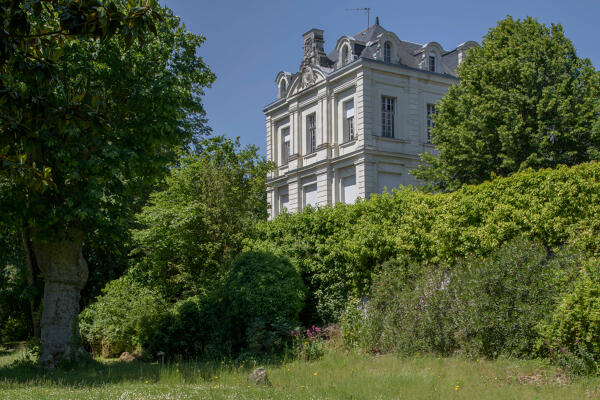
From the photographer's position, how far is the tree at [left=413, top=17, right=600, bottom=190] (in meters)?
20.5

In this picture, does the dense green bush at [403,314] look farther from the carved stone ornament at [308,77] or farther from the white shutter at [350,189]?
the carved stone ornament at [308,77]

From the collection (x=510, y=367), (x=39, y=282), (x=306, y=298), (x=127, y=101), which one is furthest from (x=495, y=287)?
(x=39, y=282)

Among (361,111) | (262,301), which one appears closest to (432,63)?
(361,111)

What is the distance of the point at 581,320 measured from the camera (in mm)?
9148

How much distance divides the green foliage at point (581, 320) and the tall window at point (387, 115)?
24675mm

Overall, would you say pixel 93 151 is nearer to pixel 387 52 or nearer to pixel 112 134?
pixel 112 134

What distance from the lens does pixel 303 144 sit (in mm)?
38250

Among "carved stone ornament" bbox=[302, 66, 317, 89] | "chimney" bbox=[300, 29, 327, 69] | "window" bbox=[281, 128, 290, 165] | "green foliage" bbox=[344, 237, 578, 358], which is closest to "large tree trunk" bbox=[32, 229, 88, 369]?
"green foliage" bbox=[344, 237, 578, 358]

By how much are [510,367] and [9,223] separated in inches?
425

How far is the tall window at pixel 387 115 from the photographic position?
33.8 metres

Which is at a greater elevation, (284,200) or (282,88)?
(282,88)

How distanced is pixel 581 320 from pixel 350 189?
25.0 meters

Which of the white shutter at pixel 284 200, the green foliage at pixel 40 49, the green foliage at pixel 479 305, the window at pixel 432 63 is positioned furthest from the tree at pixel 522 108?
the white shutter at pixel 284 200

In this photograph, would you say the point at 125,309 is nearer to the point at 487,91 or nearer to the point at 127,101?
the point at 127,101
